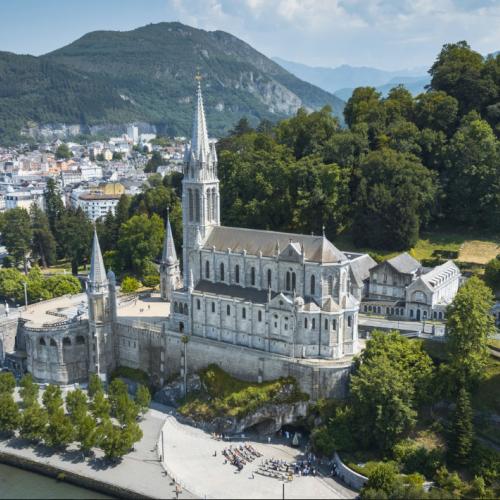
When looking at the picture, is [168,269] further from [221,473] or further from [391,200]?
[391,200]

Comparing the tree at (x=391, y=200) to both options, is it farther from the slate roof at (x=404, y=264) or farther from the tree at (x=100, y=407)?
the tree at (x=100, y=407)

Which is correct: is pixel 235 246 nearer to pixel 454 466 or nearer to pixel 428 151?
pixel 454 466

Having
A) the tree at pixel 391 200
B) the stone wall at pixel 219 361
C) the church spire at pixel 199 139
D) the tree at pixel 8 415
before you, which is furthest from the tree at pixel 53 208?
the tree at pixel 8 415

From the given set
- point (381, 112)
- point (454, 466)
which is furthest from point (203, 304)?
point (381, 112)

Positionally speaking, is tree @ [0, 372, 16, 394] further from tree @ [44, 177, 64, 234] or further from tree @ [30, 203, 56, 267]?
tree @ [44, 177, 64, 234]

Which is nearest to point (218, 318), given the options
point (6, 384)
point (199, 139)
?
point (199, 139)
